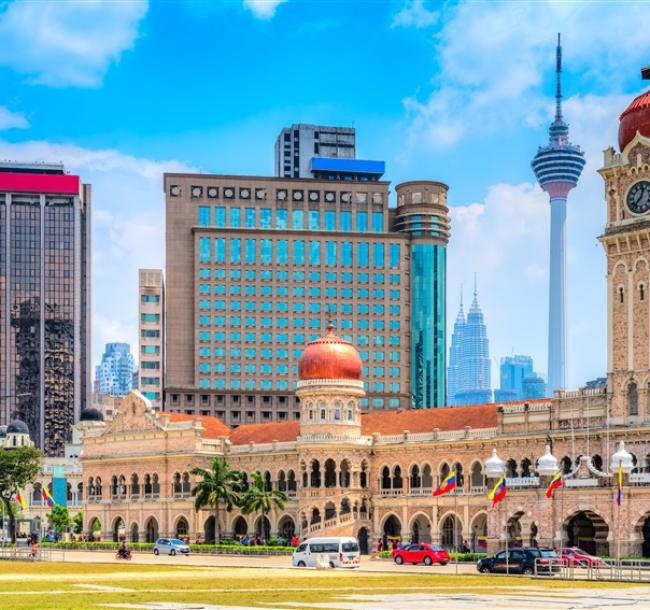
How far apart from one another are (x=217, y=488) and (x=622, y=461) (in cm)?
4366

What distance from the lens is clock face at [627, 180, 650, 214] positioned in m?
95.6

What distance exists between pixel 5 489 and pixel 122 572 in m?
74.0

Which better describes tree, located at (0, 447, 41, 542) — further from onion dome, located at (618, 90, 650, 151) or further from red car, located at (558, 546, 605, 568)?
red car, located at (558, 546, 605, 568)

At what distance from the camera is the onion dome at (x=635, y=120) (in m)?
95.8

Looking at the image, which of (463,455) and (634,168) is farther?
(463,455)

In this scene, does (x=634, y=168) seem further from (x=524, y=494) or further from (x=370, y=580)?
(x=370, y=580)

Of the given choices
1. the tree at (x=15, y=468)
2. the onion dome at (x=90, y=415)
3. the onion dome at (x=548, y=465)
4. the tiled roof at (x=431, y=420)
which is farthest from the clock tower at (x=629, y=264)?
the onion dome at (x=90, y=415)

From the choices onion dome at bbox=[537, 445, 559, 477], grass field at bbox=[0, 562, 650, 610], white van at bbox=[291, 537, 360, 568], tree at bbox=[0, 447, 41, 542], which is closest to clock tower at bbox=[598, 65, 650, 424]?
onion dome at bbox=[537, 445, 559, 477]

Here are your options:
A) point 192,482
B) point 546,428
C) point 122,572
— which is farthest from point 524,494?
point 192,482

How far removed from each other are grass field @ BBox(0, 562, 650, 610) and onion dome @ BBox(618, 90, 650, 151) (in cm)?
4020

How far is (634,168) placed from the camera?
3777 inches

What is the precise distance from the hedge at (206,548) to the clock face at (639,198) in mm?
34942

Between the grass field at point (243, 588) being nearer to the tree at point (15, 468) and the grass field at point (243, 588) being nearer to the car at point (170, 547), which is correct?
the car at point (170, 547)

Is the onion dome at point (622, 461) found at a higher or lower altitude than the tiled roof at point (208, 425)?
lower
